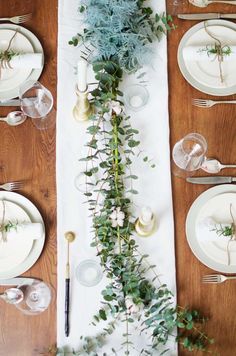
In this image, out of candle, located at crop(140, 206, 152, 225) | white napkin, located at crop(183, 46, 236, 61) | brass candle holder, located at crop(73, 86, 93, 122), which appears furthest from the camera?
white napkin, located at crop(183, 46, 236, 61)

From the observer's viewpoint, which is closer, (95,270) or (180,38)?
(95,270)

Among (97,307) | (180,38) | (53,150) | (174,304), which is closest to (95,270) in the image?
(97,307)

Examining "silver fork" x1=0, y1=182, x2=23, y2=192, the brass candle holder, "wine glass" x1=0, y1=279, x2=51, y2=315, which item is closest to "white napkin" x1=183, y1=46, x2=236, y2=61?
the brass candle holder

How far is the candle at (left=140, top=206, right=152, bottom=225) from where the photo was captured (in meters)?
1.26

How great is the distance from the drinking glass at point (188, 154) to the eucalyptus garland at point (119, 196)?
0.13 m

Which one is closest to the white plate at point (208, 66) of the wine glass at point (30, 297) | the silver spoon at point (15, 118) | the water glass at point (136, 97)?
the water glass at point (136, 97)

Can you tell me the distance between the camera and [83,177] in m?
1.41

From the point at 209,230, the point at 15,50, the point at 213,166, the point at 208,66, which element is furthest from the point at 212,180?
the point at 15,50

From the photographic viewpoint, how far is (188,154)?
4.67ft

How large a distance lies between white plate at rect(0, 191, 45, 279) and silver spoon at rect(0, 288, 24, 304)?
42 millimetres

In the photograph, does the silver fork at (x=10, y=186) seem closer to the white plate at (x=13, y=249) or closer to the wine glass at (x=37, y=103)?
the white plate at (x=13, y=249)

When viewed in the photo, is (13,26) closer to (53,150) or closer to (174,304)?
(53,150)

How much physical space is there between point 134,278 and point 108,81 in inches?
22.8

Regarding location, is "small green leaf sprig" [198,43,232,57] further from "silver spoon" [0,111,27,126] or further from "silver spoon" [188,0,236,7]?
"silver spoon" [0,111,27,126]
